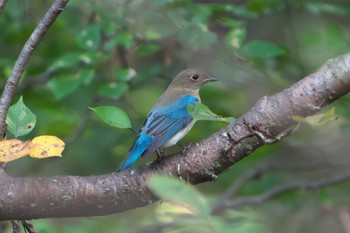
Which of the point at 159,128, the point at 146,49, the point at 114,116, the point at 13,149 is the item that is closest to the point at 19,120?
the point at 13,149

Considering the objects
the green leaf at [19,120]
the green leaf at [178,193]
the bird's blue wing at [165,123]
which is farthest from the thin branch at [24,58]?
the green leaf at [178,193]

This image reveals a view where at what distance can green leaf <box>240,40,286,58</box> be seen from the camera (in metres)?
5.09

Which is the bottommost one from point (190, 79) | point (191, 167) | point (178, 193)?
point (190, 79)

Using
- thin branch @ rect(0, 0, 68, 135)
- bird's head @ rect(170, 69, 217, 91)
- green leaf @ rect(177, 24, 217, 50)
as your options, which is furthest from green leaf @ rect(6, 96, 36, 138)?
bird's head @ rect(170, 69, 217, 91)

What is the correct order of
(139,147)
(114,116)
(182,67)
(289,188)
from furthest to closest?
(182,67)
(289,188)
(139,147)
(114,116)

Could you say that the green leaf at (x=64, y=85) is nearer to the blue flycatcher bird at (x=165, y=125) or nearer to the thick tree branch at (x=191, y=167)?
the blue flycatcher bird at (x=165, y=125)

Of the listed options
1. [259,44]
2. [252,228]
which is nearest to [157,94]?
[259,44]

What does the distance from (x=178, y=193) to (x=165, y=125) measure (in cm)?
308

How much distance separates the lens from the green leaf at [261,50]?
201 inches

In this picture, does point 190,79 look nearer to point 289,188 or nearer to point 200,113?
point 289,188

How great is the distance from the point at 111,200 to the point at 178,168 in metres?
0.33

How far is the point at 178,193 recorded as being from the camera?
1602 millimetres

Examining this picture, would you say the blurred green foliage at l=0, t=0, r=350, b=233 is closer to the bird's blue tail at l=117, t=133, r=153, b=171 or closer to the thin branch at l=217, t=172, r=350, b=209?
the thin branch at l=217, t=172, r=350, b=209

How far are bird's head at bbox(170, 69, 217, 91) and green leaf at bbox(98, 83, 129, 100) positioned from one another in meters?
0.78
